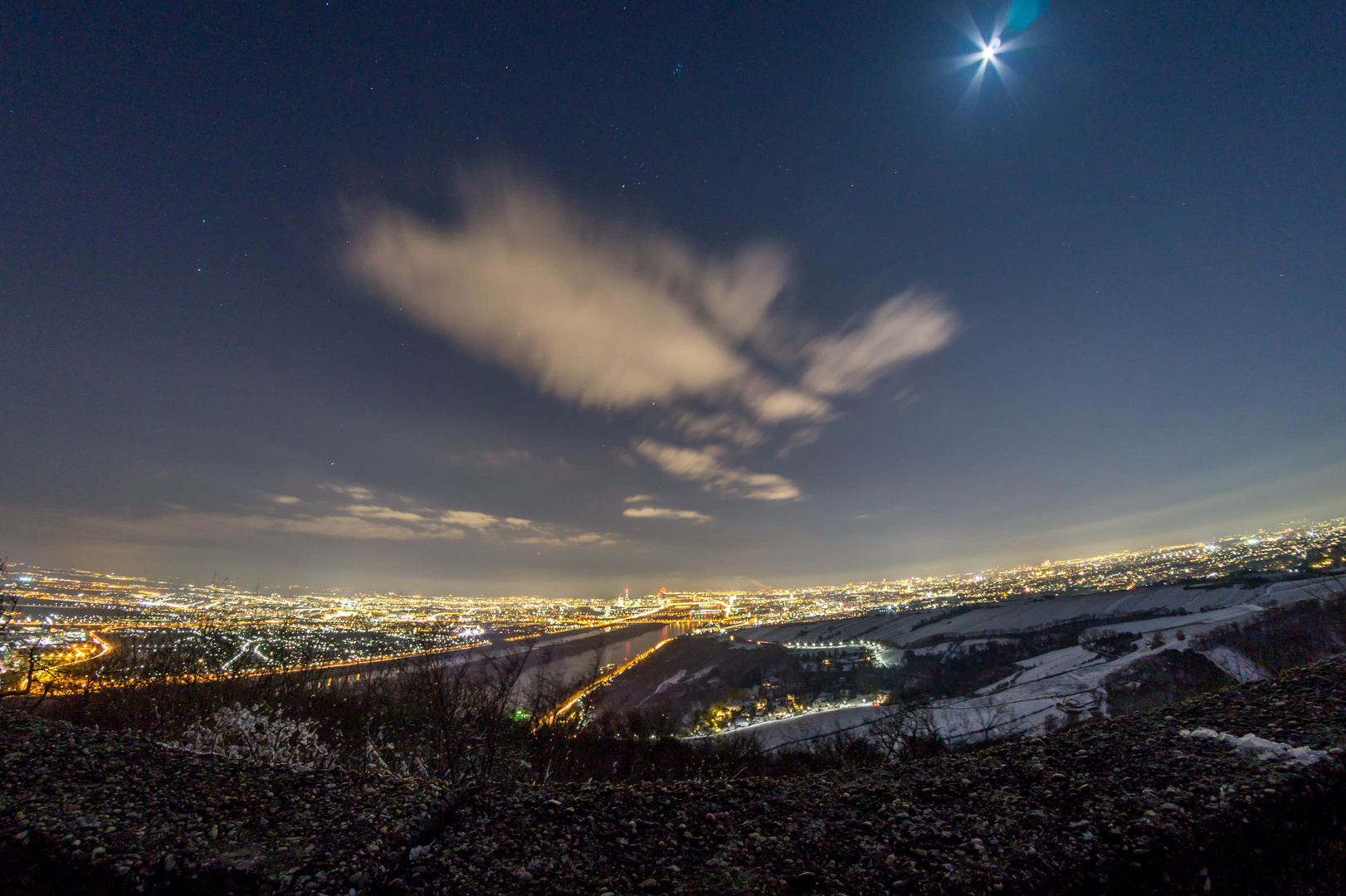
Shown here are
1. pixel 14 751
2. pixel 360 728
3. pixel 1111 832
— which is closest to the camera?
pixel 1111 832

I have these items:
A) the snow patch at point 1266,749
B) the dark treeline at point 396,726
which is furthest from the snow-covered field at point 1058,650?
the snow patch at point 1266,749

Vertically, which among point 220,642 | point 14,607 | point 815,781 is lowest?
point 220,642

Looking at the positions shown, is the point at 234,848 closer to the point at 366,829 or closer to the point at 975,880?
the point at 366,829

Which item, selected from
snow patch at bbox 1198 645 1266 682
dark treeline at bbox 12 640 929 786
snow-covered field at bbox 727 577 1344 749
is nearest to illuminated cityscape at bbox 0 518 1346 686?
dark treeline at bbox 12 640 929 786

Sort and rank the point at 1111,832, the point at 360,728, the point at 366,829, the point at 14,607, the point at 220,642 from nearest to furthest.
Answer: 1. the point at 1111,832
2. the point at 366,829
3. the point at 14,607
4. the point at 360,728
5. the point at 220,642

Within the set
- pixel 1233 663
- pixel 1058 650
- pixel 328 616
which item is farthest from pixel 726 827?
pixel 328 616

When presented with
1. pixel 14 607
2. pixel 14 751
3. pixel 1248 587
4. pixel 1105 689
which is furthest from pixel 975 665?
pixel 14 607
